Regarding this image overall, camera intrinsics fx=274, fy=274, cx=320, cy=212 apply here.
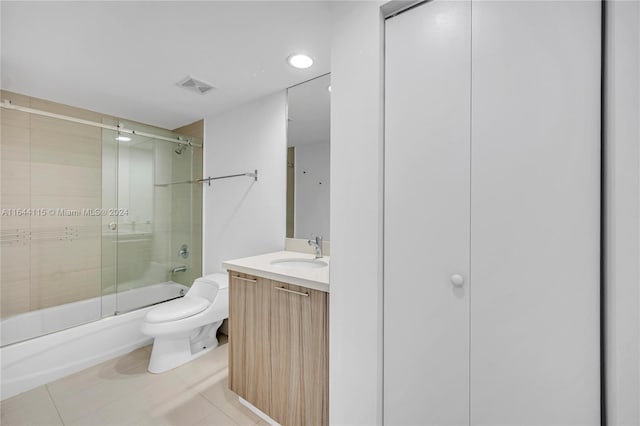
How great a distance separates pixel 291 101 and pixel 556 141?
1.74 m

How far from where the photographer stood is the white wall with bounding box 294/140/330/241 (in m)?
1.98

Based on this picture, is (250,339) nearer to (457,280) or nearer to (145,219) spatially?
(457,280)

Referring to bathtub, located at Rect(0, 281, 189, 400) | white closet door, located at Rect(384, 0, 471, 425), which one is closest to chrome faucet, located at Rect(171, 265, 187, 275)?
bathtub, located at Rect(0, 281, 189, 400)

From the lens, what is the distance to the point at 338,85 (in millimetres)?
1224

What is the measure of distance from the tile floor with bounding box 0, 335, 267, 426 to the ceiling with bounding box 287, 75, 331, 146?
1.85m

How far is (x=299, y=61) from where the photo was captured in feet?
5.82

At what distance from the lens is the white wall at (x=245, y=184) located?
2221mm

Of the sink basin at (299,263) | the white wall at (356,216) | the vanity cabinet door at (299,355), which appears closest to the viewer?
the white wall at (356,216)

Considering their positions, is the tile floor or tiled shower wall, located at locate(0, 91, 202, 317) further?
tiled shower wall, located at locate(0, 91, 202, 317)

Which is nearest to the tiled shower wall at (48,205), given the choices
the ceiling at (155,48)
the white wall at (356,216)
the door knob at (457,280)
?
the ceiling at (155,48)

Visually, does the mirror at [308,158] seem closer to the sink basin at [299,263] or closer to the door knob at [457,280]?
the sink basin at [299,263]

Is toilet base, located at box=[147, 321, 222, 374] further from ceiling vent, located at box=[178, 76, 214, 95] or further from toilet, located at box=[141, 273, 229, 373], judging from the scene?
ceiling vent, located at box=[178, 76, 214, 95]

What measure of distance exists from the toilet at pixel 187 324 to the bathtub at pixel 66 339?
488mm

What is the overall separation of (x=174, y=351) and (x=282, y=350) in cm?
126
